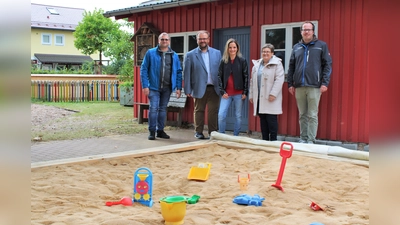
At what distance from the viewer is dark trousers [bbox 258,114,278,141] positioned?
22.0 feet

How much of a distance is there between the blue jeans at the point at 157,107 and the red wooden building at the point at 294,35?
1790mm

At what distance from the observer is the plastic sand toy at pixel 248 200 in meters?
3.33

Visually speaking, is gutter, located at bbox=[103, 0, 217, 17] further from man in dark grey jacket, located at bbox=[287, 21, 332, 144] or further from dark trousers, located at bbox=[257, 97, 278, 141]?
dark trousers, located at bbox=[257, 97, 278, 141]

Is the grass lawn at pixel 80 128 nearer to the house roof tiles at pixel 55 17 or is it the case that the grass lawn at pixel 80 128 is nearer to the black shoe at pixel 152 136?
the black shoe at pixel 152 136

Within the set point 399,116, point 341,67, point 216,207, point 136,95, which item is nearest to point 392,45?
point 399,116

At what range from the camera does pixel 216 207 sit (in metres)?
3.29

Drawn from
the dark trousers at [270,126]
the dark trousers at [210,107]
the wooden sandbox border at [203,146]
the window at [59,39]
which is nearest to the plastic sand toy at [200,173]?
the wooden sandbox border at [203,146]

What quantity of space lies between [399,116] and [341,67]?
6.34 meters

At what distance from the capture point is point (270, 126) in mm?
6773

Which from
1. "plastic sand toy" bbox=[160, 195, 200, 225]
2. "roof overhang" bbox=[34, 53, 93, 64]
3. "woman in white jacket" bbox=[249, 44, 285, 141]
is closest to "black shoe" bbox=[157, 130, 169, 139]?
"woman in white jacket" bbox=[249, 44, 285, 141]

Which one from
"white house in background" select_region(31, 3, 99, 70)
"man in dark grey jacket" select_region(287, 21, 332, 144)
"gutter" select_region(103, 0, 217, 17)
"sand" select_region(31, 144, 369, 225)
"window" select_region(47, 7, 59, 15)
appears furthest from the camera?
"window" select_region(47, 7, 59, 15)

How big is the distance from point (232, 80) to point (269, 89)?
0.64m

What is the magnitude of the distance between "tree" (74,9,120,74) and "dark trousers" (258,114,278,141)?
2349 centimetres

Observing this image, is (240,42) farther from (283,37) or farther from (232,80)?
(232,80)
